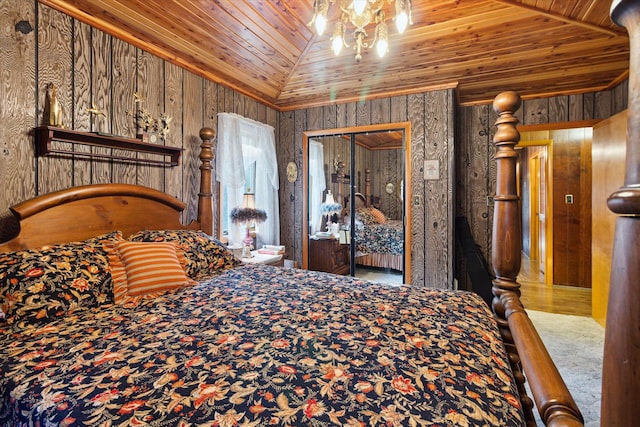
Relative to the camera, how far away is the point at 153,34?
2408 millimetres

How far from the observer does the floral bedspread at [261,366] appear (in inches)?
30.3

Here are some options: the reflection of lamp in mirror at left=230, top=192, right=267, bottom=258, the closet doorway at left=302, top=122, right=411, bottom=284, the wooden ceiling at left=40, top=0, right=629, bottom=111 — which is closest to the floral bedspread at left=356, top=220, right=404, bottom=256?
the closet doorway at left=302, top=122, right=411, bottom=284

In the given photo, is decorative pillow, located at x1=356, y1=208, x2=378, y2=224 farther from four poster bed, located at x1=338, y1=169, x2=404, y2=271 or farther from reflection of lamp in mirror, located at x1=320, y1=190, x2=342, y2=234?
reflection of lamp in mirror, located at x1=320, y1=190, x2=342, y2=234

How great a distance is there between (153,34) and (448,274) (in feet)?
11.8

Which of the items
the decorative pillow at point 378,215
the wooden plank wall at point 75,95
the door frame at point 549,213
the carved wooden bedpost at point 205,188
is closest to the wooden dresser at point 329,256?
the decorative pillow at point 378,215

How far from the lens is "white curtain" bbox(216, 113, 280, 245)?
3.23 metres

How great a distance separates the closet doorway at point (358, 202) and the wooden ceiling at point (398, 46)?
56 centimetres

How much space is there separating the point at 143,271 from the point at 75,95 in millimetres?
1374

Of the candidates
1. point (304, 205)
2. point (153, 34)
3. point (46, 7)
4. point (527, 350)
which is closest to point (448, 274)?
point (304, 205)

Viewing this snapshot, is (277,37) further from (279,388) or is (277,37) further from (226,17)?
(279,388)

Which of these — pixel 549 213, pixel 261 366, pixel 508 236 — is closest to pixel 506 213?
pixel 508 236

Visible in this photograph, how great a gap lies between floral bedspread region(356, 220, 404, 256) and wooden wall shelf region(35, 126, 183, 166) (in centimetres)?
227

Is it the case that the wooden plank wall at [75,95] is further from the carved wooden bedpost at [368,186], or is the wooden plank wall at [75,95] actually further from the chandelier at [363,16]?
the carved wooden bedpost at [368,186]

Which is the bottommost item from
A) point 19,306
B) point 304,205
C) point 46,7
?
point 19,306
